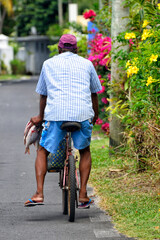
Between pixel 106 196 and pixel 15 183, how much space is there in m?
1.61

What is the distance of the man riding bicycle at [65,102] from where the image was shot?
581 cm

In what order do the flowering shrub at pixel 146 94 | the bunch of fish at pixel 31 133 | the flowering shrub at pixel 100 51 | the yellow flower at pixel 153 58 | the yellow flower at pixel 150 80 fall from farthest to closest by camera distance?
the flowering shrub at pixel 100 51, the flowering shrub at pixel 146 94, the yellow flower at pixel 150 80, the yellow flower at pixel 153 58, the bunch of fish at pixel 31 133

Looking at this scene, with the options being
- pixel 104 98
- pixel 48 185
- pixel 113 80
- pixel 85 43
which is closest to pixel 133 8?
pixel 113 80

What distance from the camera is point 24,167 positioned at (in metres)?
9.28

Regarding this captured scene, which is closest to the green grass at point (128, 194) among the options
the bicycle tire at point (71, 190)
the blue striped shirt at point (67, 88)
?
the bicycle tire at point (71, 190)

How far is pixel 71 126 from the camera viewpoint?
226 inches

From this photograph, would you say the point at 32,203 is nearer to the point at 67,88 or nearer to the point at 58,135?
the point at 58,135

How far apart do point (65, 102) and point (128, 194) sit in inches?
67.9

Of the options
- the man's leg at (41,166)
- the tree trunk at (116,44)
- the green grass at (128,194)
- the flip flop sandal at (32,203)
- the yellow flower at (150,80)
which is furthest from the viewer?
the tree trunk at (116,44)

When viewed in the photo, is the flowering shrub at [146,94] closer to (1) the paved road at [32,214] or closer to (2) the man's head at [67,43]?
(2) the man's head at [67,43]

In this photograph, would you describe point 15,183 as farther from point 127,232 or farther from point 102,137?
point 102,137

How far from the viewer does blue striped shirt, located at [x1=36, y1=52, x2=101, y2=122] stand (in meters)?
5.79

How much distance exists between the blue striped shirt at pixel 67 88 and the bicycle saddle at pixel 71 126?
0.18 feet

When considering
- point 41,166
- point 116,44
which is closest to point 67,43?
point 41,166
